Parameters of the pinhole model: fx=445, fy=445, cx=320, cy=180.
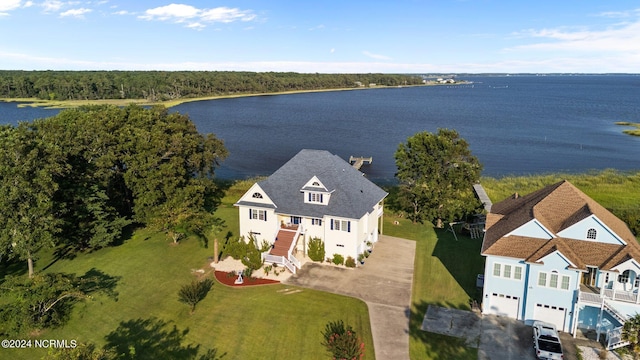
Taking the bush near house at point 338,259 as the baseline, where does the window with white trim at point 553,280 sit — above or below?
above

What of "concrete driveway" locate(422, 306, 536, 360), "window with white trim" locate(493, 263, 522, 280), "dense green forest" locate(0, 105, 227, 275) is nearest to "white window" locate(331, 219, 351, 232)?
"concrete driveway" locate(422, 306, 536, 360)

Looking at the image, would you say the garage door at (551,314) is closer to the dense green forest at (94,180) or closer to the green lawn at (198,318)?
the green lawn at (198,318)

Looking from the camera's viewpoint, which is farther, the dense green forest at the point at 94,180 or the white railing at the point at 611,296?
the dense green forest at the point at 94,180

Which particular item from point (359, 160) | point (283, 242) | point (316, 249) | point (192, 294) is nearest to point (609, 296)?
point (316, 249)

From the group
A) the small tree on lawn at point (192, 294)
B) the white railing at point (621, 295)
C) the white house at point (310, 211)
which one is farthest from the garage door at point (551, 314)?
the small tree on lawn at point (192, 294)

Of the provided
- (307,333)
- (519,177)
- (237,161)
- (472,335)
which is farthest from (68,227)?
(519,177)

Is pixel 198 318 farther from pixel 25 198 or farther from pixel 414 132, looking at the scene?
pixel 414 132

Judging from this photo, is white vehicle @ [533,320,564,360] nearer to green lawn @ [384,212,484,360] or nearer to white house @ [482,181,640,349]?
white house @ [482,181,640,349]

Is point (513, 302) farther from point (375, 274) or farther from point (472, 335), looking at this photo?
point (375, 274)
